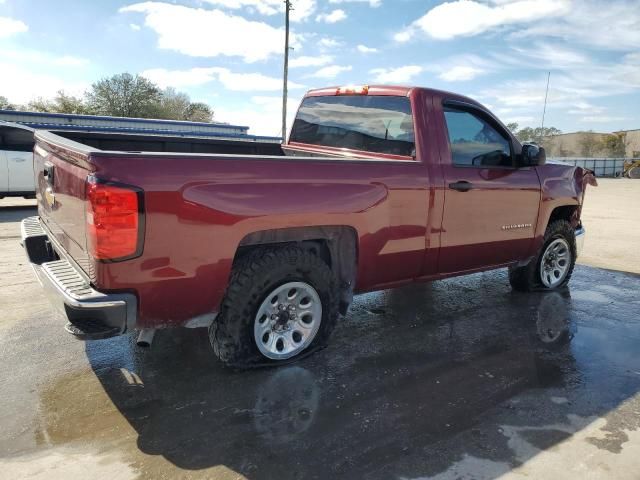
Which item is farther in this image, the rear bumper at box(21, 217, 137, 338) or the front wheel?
the front wheel

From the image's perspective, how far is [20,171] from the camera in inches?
413

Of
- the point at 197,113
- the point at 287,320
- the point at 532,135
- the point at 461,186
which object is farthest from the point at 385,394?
the point at 532,135

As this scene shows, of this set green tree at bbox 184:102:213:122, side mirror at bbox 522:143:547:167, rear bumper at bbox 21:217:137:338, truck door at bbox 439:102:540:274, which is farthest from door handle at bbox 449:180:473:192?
green tree at bbox 184:102:213:122

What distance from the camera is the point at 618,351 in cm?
403

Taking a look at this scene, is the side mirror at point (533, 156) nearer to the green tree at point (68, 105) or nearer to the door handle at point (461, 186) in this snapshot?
the door handle at point (461, 186)

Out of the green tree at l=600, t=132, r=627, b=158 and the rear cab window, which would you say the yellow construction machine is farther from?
the rear cab window

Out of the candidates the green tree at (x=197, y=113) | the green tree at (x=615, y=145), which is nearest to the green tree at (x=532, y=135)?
the green tree at (x=615, y=145)

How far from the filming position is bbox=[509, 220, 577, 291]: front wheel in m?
5.41

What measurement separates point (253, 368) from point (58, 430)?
3.92ft

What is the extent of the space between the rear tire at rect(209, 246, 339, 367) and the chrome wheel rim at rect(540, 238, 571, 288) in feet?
10.2

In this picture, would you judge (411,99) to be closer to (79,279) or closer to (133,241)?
(133,241)

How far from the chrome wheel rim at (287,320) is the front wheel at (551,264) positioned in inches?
115

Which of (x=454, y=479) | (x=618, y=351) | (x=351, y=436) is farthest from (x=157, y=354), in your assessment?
(x=618, y=351)

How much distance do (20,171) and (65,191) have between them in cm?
902
